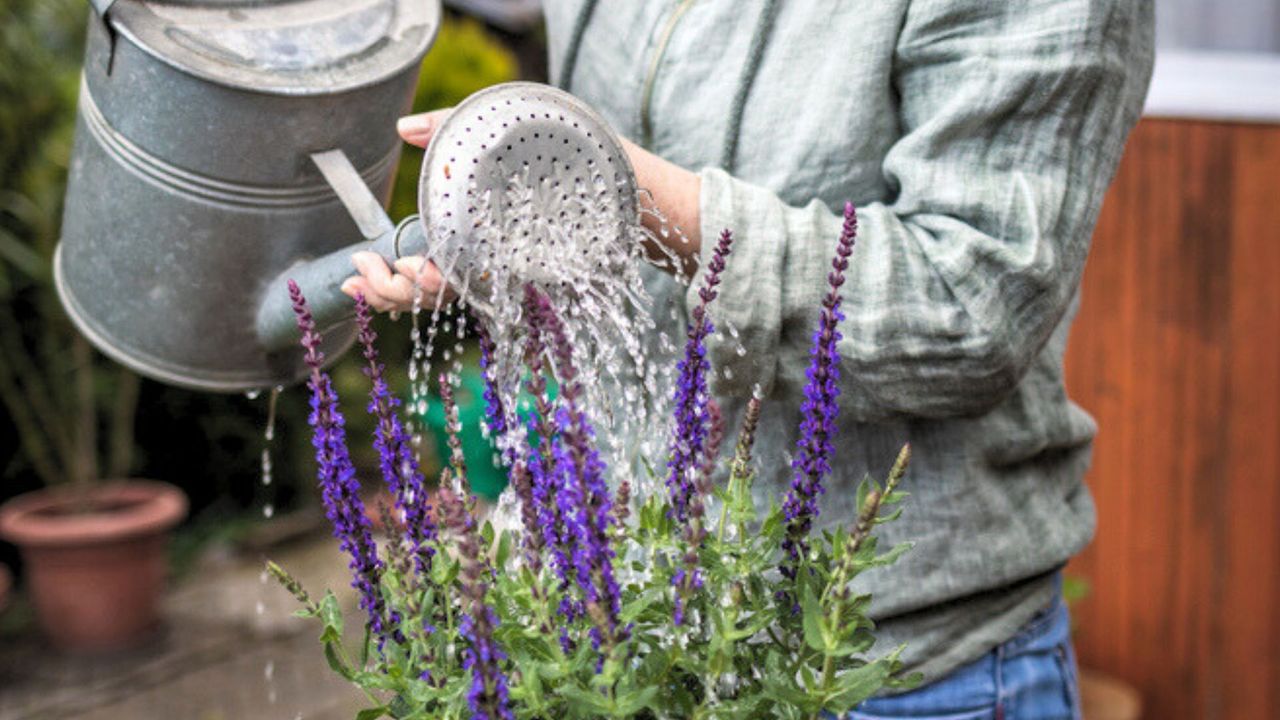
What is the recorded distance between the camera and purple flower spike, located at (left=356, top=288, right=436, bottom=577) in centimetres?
89

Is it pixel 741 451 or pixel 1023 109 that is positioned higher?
pixel 1023 109

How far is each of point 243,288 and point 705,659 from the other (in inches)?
25.7

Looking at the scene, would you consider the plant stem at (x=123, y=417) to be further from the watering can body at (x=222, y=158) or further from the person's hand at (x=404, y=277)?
the person's hand at (x=404, y=277)

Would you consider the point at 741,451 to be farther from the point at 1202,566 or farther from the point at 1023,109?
the point at 1202,566

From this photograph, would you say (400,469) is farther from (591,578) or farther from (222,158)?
(222,158)

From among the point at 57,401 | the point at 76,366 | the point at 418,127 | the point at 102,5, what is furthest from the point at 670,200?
the point at 57,401

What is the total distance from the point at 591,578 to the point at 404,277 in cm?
37

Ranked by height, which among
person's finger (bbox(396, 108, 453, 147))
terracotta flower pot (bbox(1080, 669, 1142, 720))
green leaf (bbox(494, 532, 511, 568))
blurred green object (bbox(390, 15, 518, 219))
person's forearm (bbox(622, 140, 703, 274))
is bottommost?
terracotta flower pot (bbox(1080, 669, 1142, 720))

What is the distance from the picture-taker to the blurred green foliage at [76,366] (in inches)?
160

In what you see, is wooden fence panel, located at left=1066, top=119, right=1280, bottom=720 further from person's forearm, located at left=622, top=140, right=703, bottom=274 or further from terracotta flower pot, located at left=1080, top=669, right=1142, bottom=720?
person's forearm, located at left=622, top=140, right=703, bottom=274

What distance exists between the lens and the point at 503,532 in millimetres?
883

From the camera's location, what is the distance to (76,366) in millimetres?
4270

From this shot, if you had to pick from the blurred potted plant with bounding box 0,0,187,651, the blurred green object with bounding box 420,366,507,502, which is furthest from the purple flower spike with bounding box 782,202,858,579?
the blurred potted plant with bounding box 0,0,187,651

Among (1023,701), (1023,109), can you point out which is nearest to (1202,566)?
(1023,701)
